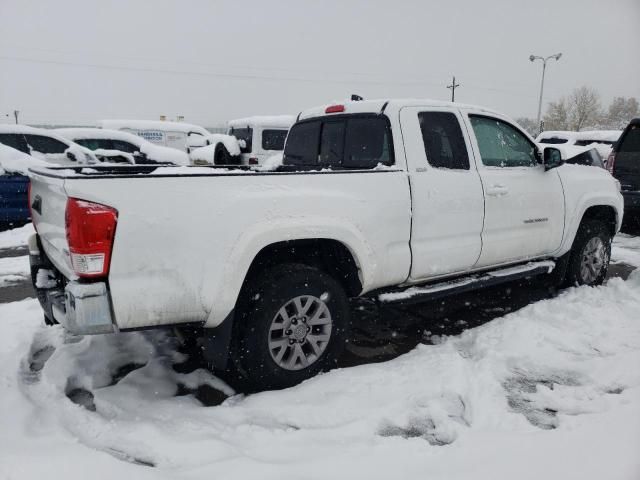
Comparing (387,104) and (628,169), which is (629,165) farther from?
(387,104)

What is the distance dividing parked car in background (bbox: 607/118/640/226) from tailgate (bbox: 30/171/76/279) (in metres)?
8.77

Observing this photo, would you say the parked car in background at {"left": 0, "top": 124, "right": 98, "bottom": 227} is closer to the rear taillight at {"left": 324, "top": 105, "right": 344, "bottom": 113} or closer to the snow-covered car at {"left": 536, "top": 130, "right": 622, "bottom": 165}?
the rear taillight at {"left": 324, "top": 105, "right": 344, "bottom": 113}

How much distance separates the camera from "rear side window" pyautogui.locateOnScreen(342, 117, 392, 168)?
379cm

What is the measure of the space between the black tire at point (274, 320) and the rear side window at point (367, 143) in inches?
44.0

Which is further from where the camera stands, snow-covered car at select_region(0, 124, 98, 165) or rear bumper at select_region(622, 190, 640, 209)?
snow-covered car at select_region(0, 124, 98, 165)

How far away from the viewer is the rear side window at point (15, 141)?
8.39 m

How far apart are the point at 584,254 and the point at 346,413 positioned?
12.4ft

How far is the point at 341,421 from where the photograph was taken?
2779 mm

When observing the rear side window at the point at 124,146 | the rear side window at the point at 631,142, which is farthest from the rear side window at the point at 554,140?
the rear side window at the point at 124,146

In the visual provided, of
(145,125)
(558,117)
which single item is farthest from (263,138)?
(558,117)

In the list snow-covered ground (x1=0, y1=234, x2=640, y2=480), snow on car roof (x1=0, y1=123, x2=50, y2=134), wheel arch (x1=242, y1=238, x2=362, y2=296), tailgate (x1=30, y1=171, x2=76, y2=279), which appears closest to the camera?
snow-covered ground (x1=0, y1=234, x2=640, y2=480)

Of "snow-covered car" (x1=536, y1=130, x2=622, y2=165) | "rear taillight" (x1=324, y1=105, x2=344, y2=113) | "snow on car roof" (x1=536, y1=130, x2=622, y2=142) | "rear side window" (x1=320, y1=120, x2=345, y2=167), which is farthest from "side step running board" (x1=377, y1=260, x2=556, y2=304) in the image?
"snow on car roof" (x1=536, y1=130, x2=622, y2=142)

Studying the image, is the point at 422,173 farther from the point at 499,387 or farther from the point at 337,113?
the point at 499,387

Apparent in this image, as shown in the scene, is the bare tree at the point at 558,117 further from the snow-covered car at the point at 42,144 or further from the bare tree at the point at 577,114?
the snow-covered car at the point at 42,144
